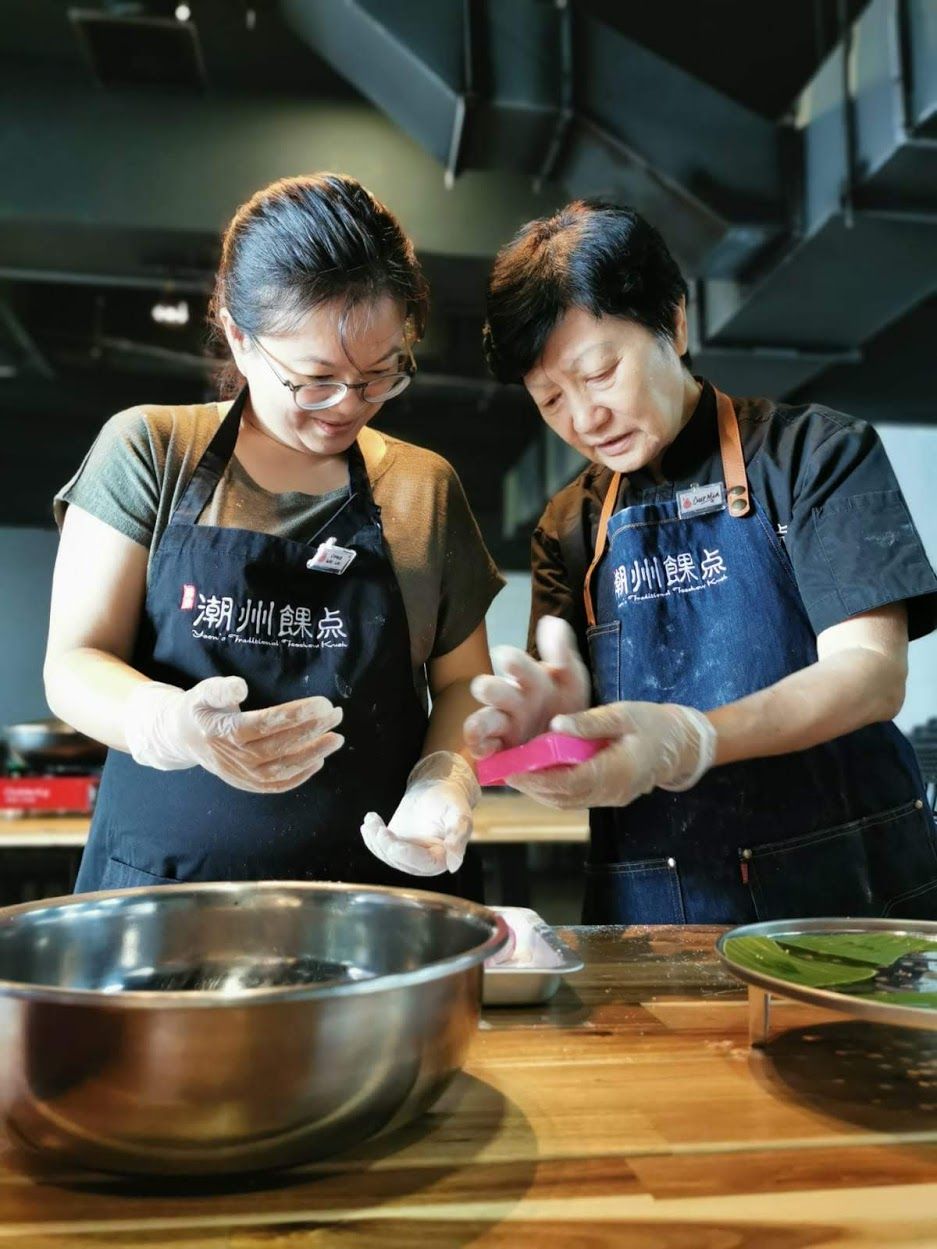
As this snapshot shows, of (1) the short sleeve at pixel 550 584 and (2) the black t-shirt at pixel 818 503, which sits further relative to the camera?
(1) the short sleeve at pixel 550 584

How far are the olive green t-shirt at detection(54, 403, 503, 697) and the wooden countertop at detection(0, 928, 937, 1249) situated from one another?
84 centimetres

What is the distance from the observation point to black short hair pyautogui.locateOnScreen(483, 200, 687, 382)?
4.99ft

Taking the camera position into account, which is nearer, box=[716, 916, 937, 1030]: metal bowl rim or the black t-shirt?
box=[716, 916, 937, 1030]: metal bowl rim

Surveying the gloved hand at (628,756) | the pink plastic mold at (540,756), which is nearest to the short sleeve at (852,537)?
the gloved hand at (628,756)

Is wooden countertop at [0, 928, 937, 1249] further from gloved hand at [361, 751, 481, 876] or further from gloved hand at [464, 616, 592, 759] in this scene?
gloved hand at [464, 616, 592, 759]

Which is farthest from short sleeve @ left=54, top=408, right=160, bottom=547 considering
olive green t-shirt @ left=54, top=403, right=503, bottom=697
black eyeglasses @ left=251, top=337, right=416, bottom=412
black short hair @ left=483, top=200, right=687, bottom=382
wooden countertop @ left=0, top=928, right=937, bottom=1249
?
wooden countertop @ left=0, top=928, right=937, bottom=1249

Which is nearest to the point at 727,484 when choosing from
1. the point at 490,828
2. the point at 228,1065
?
the point at 228,1065

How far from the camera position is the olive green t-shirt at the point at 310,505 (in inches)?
59.9

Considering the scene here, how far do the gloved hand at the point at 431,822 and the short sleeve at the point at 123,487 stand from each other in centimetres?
54

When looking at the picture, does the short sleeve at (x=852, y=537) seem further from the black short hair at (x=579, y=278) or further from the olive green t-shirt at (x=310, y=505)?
the olive green t-shirt at (x=310, y=505)

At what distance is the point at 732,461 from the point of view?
1.62 m

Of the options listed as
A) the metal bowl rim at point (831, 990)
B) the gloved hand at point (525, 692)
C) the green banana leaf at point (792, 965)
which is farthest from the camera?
the gloved hand at point (525, 692)

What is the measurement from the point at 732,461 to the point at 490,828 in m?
2.34

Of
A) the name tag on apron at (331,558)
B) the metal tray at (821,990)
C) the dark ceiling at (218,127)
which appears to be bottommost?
the metal tray at (821,990)
